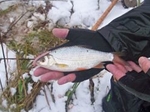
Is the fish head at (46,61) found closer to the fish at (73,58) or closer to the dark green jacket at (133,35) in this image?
the fish at (73,58)

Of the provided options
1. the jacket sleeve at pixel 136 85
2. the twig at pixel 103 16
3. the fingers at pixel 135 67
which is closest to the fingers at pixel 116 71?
the jacket sleeve at pixel 136 85

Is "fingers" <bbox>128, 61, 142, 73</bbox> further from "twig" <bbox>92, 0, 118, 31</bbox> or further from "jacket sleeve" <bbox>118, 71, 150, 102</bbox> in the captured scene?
"twig" <bbox>92, 0, 118, 31</bbox>

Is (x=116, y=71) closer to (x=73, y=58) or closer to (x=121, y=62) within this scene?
(x=121, y=62)

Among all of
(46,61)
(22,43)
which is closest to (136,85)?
(46,61)

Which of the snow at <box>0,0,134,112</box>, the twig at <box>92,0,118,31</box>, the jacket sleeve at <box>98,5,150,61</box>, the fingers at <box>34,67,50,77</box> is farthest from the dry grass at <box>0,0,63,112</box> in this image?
the jacket sleeve at <box>98,5,150,61</box>

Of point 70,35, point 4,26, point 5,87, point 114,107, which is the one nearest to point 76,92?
point 114,107

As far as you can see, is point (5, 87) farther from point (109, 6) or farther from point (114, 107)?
point (109, 6)
